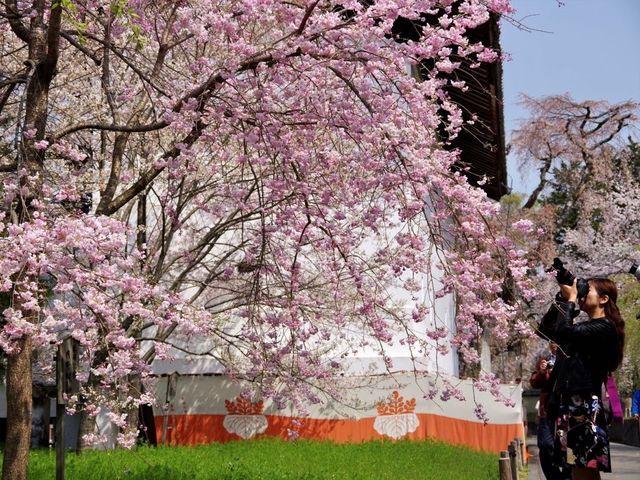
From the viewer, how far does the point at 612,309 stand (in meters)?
6.63

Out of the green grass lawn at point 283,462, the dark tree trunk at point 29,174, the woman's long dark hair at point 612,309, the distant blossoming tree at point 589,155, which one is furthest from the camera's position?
the distant blossoming tree at point 589,155

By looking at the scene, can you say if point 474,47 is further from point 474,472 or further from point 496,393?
point 474,472

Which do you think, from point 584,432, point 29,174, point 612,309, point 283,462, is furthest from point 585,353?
point 283,462

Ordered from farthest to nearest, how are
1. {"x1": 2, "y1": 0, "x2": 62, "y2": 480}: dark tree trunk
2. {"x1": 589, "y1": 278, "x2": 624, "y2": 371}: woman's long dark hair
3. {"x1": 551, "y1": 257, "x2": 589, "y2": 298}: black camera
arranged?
1. {"x1": 2, "y1": 0, "x2": 62, "y2": 480}: dark tree trunk
2. {"x1": 551, "y1": 257, "x2": 589, "y2": 298}: black camera
3. {"x1": 589, "y1": 278, "x2": 624, "y2": 371}: woman's long dark hair

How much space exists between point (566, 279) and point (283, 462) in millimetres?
6717

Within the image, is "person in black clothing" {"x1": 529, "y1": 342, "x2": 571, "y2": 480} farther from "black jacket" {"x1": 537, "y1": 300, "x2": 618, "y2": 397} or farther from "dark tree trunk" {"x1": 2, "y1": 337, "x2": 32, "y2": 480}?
"dark tree trunk" {"x1": 2, "y1": 337, "x2": 32, "y2": 480}

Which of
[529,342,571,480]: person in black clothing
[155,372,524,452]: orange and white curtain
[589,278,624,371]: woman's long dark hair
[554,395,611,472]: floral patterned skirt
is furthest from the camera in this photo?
[155,372,524,452]: orange and white curtain

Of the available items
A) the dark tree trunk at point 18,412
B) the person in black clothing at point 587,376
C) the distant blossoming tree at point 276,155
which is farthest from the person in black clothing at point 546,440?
the dark tree trunk at point 18,412

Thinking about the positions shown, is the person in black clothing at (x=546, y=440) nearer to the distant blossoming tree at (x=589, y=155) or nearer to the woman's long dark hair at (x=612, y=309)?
the woman's long dark hair at (x=612, y=309)

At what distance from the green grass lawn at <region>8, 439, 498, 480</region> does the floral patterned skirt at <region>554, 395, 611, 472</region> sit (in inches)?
176

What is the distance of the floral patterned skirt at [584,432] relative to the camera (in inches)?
249

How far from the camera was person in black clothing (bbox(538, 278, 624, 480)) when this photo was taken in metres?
6.37

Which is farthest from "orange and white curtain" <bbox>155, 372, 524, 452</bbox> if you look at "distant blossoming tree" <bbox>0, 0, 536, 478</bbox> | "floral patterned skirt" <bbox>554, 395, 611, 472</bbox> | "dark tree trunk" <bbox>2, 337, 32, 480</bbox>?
"floral patterned skirt" <bbox>554, 395, 611, 472</bbox>

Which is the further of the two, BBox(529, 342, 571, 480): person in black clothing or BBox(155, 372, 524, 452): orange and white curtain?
BBox(155, 372, 524, 452): orange and white curtain
